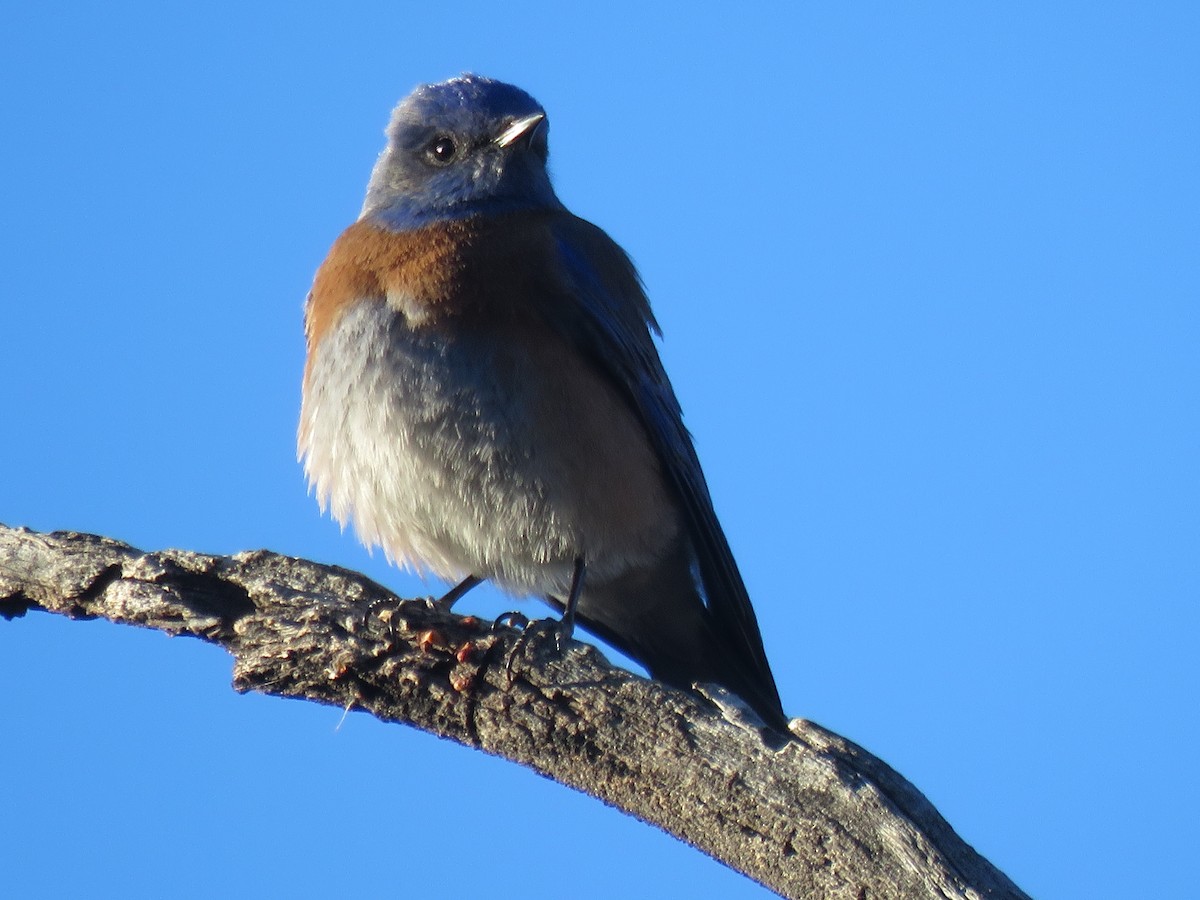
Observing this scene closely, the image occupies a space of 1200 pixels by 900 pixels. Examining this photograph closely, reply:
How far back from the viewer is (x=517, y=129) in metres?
8.42

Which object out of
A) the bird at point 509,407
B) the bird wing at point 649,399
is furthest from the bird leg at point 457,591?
the bird wing at point 649,399

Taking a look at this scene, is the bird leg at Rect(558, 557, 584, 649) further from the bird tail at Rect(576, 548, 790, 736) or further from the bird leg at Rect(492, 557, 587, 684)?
the bird tail at Rect(576, 548, 790, 736)

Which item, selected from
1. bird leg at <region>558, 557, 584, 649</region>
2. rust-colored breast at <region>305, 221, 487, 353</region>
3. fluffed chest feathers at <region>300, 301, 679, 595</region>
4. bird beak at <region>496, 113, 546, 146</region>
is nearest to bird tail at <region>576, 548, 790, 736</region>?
fluffed chest feathers at <region>300, 301, 679, 595</region>

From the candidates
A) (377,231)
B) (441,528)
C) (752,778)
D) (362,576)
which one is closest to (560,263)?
(377,231)

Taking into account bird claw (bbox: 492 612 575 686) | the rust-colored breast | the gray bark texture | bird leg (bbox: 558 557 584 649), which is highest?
the rust-colored breast

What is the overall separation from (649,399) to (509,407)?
1174 millimetres

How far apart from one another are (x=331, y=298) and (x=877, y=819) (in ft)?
13.3

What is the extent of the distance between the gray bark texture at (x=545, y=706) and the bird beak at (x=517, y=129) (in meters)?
3.02

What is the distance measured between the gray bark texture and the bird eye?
2979 millimetres

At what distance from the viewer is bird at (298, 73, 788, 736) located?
7.29 meters

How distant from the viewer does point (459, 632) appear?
6188 mm

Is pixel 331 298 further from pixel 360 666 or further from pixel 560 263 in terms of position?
pixel 360 666

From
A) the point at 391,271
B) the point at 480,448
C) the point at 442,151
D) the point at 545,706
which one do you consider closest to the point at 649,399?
the point at 480,448

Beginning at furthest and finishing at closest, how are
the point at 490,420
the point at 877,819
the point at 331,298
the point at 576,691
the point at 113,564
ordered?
the point at 331,298
the point at 490,420
the point at 113,564
the point at 576,691
the point at 877,819
